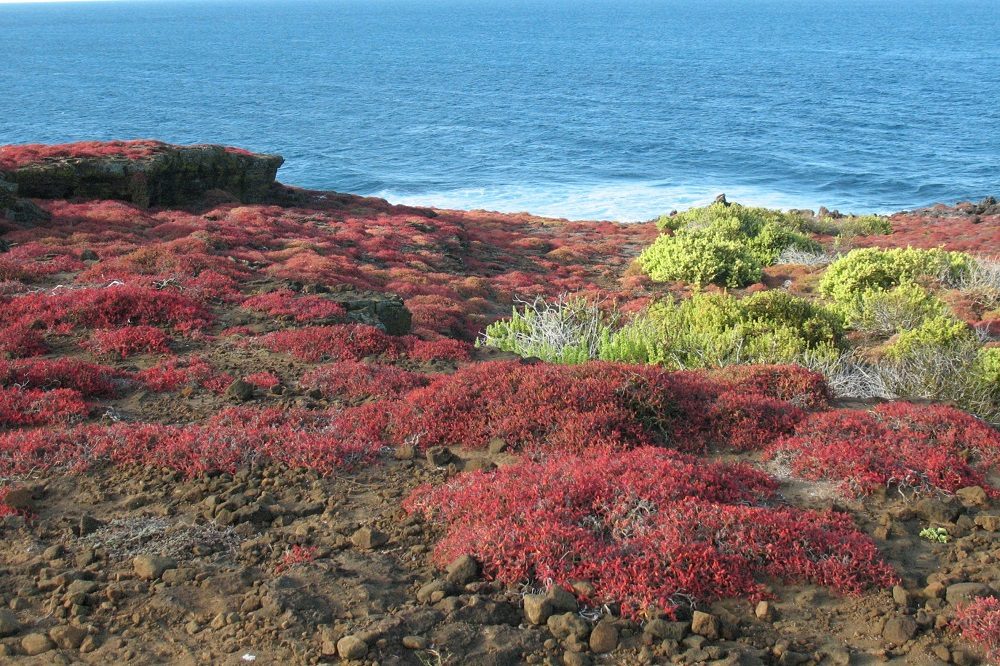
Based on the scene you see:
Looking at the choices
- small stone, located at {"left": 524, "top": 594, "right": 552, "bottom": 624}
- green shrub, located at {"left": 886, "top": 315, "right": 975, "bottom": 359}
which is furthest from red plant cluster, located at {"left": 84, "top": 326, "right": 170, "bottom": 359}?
green shrub, located at {"left": 886, "top": 315, "right": 975, "bottom": 359}

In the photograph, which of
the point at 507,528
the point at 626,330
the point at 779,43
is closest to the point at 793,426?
the point at 507,528

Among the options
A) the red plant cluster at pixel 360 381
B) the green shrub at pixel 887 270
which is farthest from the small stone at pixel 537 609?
the green shrub at pixel 887 270

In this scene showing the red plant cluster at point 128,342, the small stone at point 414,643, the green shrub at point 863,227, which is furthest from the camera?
the green shrub at point 863,227

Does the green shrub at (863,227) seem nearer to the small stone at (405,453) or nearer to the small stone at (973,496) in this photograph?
the small stone at (973,496)

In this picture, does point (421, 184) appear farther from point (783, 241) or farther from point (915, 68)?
point (915, 68)

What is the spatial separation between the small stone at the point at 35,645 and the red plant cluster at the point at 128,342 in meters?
6.73

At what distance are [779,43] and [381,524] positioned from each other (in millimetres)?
162932

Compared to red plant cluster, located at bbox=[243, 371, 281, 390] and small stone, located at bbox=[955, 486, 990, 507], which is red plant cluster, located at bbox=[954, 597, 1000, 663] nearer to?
small stone, located at bbox=[955, 486, 990, 507]

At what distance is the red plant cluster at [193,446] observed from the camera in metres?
7.18

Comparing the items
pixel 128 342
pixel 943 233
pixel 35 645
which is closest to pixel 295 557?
pixel 35 645

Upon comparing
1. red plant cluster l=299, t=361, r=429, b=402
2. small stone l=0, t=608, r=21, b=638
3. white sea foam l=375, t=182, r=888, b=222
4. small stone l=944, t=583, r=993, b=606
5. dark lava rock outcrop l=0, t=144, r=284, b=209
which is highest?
small stone l=944, t=583, r=993, b=606

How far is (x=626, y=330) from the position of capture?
12289 millimetres

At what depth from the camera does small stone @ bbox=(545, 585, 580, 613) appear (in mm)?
4961

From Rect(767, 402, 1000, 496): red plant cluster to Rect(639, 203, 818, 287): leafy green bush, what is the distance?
54.0 ft
